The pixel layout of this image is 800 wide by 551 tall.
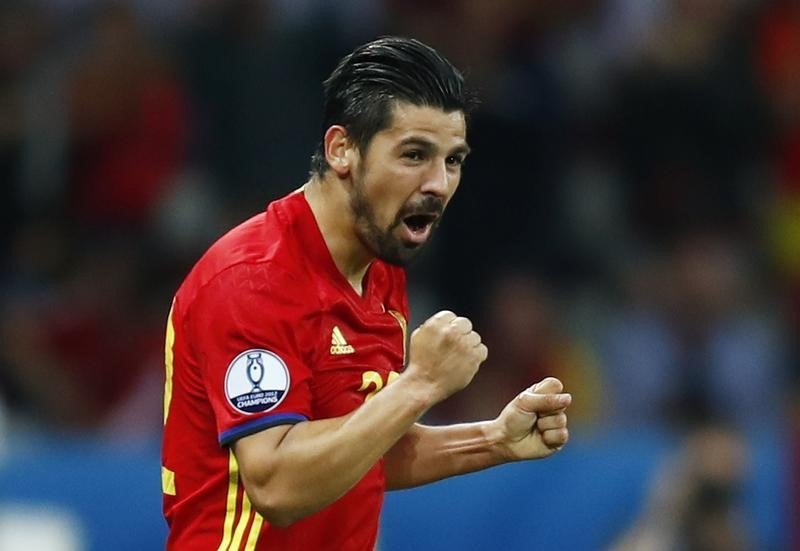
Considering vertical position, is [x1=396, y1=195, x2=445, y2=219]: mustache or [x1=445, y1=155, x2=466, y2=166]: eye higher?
[x1=445, y1=155, x2=466, y2=166]: eye

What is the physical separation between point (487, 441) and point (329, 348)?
0.66 metres

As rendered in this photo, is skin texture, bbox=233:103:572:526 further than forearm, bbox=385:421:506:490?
No

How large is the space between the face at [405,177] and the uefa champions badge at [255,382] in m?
0.48

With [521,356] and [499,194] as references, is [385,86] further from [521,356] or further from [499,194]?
[499,194]

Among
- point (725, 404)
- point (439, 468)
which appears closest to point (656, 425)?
point (725, 404)

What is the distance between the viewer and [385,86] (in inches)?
160

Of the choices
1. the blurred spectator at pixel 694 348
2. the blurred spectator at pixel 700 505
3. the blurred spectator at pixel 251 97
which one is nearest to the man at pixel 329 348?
the blurred spectator at pixel 700 505

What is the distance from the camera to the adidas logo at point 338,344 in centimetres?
405

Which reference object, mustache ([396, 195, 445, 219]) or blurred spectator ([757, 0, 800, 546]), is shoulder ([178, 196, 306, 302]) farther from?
blurred spectator ([757, 0, 800, 546])

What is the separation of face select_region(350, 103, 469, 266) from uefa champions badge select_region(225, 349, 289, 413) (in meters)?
0.48

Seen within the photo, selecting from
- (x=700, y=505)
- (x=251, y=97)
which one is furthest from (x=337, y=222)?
(x=251, y=97)

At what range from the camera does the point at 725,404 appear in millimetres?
8516

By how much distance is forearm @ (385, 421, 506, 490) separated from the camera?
458 centimetres

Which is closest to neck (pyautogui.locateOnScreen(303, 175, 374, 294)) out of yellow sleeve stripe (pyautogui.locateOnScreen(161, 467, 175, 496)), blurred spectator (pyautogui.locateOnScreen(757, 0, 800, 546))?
yellow sleeve stripe (pyautogui.locateOnScreen(161, 467, 175, 496))
